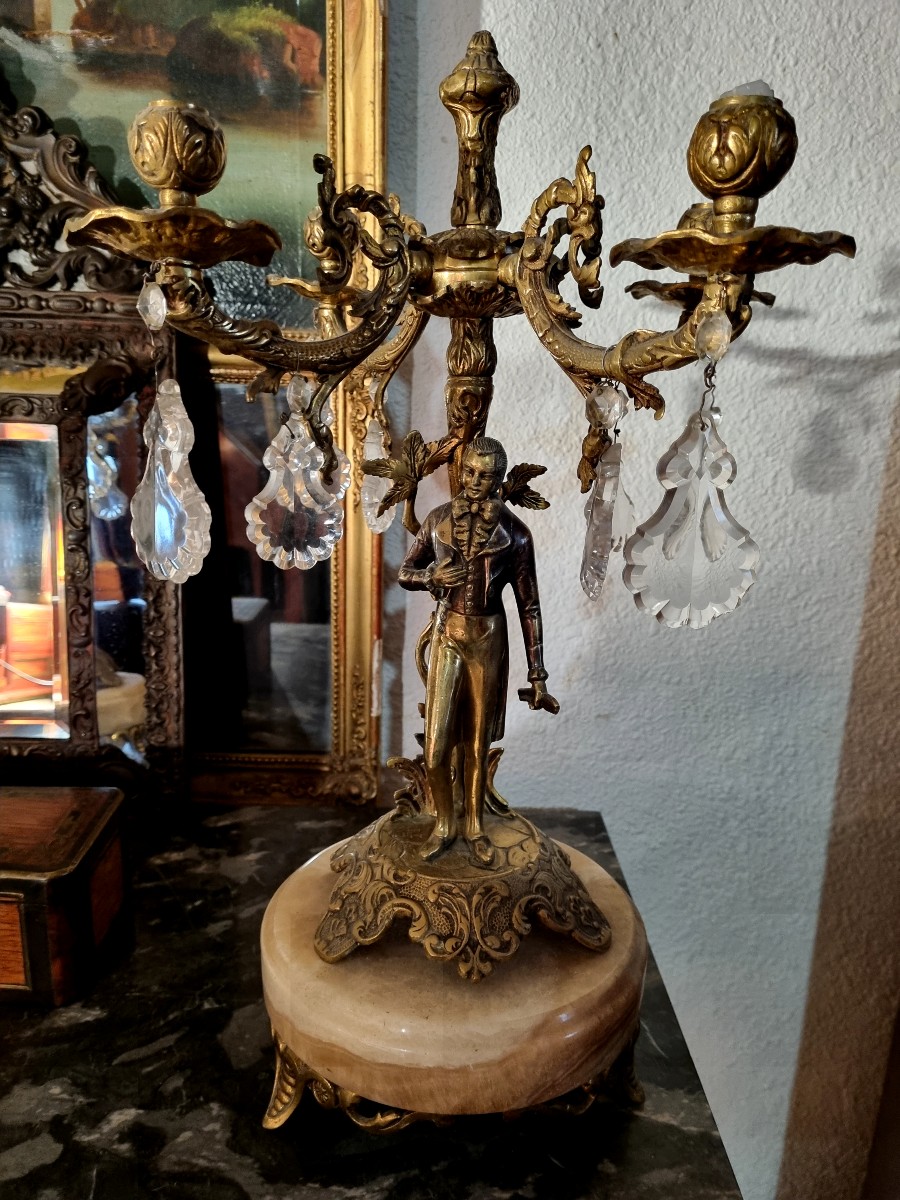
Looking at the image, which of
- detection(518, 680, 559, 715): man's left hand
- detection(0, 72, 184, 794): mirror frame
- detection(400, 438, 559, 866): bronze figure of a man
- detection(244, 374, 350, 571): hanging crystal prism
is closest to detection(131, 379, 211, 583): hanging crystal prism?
detection(244, 374, 350, 571): hanging crystal prism

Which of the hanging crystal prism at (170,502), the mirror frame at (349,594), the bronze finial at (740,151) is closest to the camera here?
the bronze finial at (740,151)

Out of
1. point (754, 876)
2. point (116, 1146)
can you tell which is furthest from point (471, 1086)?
point (754, 876)

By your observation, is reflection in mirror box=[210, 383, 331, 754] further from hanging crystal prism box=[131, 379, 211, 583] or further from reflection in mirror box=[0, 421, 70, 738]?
hanging crystal prism box=[131, 379, 211, 583]

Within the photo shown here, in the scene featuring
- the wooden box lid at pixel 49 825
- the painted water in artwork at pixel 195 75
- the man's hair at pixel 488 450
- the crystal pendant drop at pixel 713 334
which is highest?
the painted water in artwork at pixel 195 75

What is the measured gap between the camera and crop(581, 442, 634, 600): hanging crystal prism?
52 centimetres

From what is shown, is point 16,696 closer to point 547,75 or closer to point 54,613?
point 54,613

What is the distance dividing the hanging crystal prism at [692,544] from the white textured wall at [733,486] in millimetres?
459

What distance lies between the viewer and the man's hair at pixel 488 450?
55cm

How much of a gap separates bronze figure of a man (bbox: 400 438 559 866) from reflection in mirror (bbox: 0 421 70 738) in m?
0.49

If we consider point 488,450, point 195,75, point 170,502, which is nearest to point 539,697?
point 488,450

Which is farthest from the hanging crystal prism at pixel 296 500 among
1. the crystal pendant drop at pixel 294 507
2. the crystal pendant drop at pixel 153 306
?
the crystal pendant drop at pixel 153 306

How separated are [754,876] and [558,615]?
0.40 metres

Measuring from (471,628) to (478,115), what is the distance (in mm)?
334

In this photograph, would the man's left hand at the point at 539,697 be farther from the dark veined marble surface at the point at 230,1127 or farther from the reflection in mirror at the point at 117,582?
the reflection in mirror at the point at 117,582
